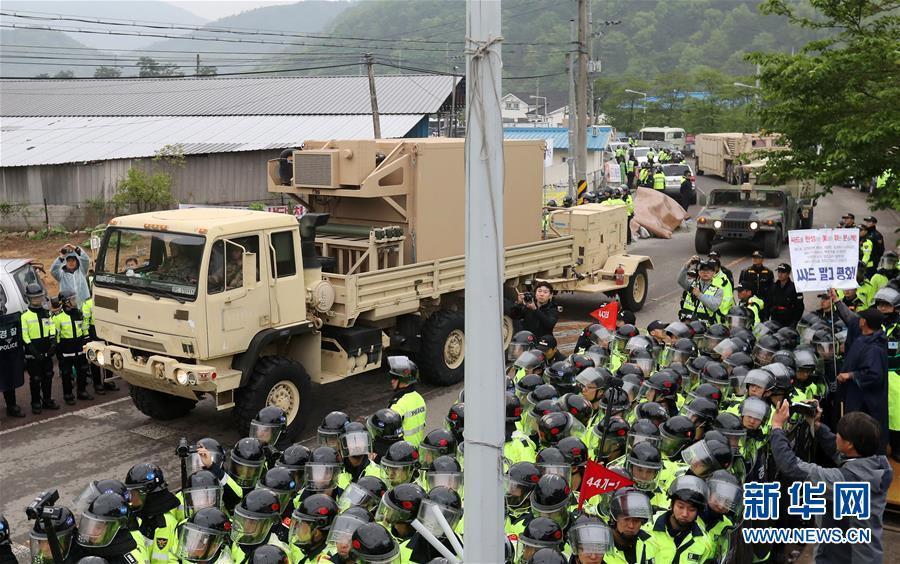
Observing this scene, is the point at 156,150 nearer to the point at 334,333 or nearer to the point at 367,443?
the point at 334,333

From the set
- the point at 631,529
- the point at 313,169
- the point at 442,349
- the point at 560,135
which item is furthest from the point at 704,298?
the point at 560,135

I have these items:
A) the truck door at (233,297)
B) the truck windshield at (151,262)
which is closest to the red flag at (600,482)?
the truck door at (233,297)

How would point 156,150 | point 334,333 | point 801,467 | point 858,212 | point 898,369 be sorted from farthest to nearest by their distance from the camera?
1. point 858,212
2. point 156,150
3. point 334,333
4. point 898,369
5. point 801,467

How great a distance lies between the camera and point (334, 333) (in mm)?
11047

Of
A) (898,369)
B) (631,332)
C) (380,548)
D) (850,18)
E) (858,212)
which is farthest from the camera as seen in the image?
(858,212)

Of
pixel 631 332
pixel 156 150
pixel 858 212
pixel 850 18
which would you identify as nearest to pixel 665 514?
pixel 631 332

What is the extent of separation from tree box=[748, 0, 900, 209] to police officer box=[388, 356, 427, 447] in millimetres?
7558

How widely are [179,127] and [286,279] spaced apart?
94.9ft

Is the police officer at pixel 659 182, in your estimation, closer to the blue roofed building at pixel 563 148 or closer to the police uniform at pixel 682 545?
the blue roofed building at pixel 563 148

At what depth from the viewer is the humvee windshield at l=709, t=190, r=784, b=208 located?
22.7m

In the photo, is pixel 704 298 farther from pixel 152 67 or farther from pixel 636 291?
pixel 152 67

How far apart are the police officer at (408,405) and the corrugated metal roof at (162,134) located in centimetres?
2255

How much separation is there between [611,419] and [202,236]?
457 cm

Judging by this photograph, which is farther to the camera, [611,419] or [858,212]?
[858,212]
